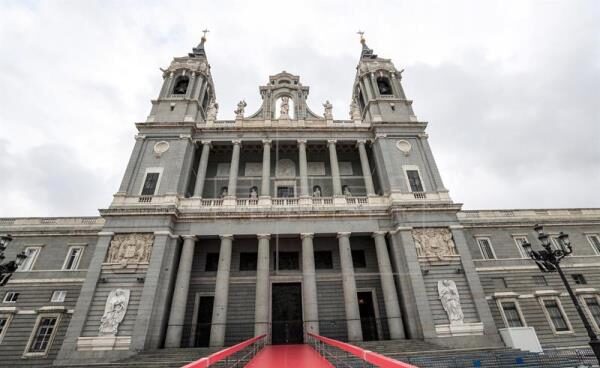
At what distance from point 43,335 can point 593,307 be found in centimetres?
3580

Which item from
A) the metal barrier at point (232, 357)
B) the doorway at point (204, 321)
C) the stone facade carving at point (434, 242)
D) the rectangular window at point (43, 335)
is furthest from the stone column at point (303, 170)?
the rectangular window at point (43, 335)

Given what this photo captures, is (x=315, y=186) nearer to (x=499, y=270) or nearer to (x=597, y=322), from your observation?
(x=499, y=270)

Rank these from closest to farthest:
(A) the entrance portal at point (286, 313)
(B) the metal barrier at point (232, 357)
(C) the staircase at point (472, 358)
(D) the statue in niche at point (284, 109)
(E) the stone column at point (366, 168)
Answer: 1. (B) the metal barrier at point (232, 357)
2. (C) the staircase at point (472, 358)
3. (A) the entrance portal at point (286, 313)
4. (E) the stone column at point (366, 168)
5. (D) the statue in niche at point (284, 109)

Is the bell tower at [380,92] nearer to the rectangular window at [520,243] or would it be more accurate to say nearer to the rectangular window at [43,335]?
the rectangular window at [520,243]

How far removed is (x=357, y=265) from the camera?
62.5ft

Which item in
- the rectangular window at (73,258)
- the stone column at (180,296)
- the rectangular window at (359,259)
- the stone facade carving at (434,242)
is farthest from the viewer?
the rectangular window at (73,258)

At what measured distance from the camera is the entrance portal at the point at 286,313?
647 inches

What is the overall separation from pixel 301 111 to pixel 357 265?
13.4m

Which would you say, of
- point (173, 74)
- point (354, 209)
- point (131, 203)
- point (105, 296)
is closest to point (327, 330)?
point (354, 209)

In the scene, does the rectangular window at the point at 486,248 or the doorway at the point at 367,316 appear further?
the rectangular window at the point at 486,248

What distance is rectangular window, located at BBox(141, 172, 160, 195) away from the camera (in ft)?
60.6

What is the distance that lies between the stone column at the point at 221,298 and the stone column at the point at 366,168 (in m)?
9.84

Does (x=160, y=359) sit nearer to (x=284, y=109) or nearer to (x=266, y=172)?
(x=266, y=172)

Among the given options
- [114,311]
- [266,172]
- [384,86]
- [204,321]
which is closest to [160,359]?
[114,311]
